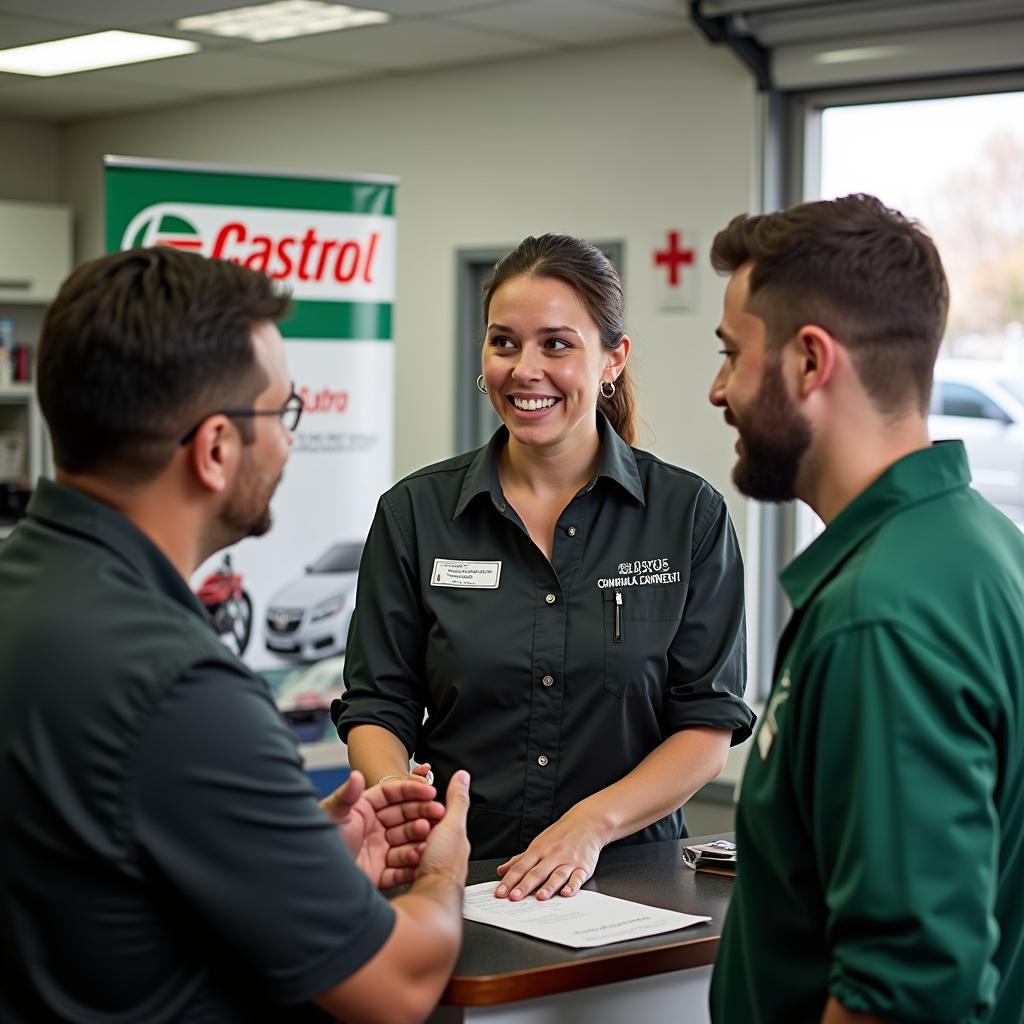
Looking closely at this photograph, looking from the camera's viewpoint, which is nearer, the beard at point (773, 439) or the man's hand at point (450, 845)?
the beard at point (773, 439)

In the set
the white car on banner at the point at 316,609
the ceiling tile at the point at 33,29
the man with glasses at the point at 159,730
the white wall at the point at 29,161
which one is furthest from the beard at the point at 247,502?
the white wall at the point at 29,161

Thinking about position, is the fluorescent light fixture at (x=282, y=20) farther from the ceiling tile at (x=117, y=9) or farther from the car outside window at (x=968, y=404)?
the car outside window at (x=968, y=404)

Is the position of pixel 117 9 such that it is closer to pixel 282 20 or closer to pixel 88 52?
pixel 282 20

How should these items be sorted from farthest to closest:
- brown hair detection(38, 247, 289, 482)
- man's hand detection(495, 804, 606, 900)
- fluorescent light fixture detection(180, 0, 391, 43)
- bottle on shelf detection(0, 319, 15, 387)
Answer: bottle on shelf detection(0, 319, 15, 387) < fluorescent light fixture detection(180, 0, 391, 43) < man's hand detection(495, 804, 606, 900) < brown hair detection(38, 247, 289, 482)

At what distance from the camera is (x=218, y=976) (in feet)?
4.51

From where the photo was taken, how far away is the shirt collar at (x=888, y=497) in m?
1.40

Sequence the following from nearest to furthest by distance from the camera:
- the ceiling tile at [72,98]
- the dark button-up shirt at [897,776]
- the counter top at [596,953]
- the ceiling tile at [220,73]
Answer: the dark button-up shirt at [897,776] → the counter top at [596,953] → the ceiling tile at [220,73] → the ceiling tile at [72,98]

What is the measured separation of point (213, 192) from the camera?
4770 millimetres

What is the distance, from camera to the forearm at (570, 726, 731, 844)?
2104mm

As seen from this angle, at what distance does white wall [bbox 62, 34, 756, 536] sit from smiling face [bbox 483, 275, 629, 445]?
2.98 metres

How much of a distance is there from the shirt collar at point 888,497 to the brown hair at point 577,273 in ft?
3.24

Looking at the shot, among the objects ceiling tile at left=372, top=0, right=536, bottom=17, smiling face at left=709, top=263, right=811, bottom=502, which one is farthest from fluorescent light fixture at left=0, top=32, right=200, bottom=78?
smiling face at left=709, top=263, right=811, bottom=502

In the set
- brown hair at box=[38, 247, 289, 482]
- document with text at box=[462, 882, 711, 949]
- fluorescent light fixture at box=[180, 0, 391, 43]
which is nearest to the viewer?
brown hair at box=[38, 247, 289, 482]

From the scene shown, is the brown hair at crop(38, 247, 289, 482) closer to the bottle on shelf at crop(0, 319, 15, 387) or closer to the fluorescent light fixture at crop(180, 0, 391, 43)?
the fluorescent light fixture at crop(180, 0, 391, 43)
